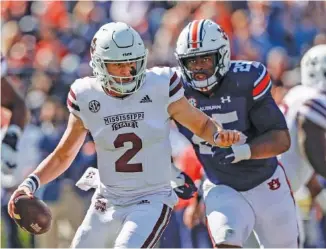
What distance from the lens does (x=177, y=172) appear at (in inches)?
217

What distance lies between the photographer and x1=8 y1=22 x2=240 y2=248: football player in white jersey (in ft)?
15.7

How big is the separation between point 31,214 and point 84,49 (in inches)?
163

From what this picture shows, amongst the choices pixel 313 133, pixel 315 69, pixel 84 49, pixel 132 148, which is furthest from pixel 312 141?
pixel 84 49

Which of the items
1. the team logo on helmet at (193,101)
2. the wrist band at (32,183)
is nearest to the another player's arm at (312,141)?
the team logo on helmet at (193,101)

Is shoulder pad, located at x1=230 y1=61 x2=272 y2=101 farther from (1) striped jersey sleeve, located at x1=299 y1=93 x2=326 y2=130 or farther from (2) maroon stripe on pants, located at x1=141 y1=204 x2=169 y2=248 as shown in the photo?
(1) striped jersey sleeve, located at x1=299 y1=93 x2=326 y2=130

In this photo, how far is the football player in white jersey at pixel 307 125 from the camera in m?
6.65

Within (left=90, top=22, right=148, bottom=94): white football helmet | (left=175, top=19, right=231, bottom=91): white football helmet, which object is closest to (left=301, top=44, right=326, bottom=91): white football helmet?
(left=175, top=19, right=231, bottom=91): white football helmet

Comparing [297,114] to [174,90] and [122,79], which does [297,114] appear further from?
[122,79]

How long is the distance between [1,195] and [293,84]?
7.82ft

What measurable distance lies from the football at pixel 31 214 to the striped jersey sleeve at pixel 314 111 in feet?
7.91

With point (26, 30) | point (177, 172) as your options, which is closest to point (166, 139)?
point (177, 172)

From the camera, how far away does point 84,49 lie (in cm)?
873

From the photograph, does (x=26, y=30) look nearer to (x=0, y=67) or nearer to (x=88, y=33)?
(x=88, y=33)

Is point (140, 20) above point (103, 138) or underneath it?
underneath
